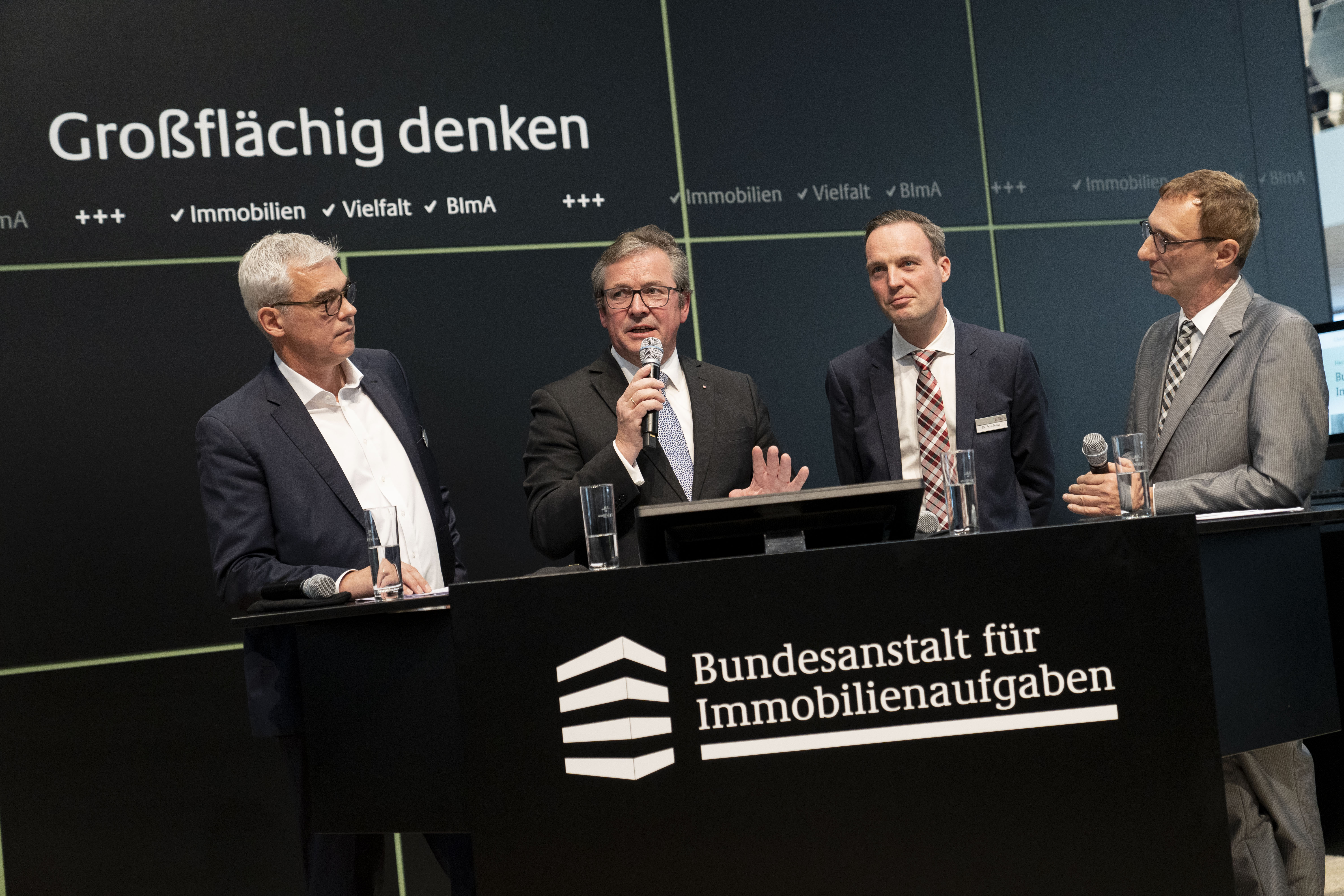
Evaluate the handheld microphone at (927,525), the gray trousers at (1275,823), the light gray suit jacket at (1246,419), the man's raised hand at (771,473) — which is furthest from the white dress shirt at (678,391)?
the gray trousers at (1275,823)

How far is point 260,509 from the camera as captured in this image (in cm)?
288

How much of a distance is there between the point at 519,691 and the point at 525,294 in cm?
220

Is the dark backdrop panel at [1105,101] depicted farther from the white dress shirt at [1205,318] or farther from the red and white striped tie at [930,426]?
the white dress shirt at [1205,318]

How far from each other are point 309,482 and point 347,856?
3.04 ft

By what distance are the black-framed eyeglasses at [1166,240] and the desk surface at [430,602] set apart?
0.95 metres

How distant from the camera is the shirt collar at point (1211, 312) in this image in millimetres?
3068

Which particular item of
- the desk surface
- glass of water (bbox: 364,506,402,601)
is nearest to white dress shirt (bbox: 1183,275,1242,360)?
the desk surface

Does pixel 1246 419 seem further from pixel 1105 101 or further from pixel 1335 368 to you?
A: pixel 1105 101

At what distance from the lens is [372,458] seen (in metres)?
3.11

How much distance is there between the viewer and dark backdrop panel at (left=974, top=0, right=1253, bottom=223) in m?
4.60

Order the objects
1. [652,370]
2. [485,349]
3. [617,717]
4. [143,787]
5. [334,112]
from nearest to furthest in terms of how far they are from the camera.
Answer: [617,717], [652,370], [143,787], [334,112], [485,349]

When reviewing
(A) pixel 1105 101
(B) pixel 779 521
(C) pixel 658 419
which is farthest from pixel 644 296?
(A) pixel 1105 101

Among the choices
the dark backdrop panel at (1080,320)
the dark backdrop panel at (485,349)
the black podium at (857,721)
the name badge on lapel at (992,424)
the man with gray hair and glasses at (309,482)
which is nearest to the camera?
the black podium at (857,721)

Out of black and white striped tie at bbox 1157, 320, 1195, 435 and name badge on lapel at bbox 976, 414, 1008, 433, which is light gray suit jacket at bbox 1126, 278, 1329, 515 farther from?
name badge on lapel at bbox 976, 414, 1008, 433
